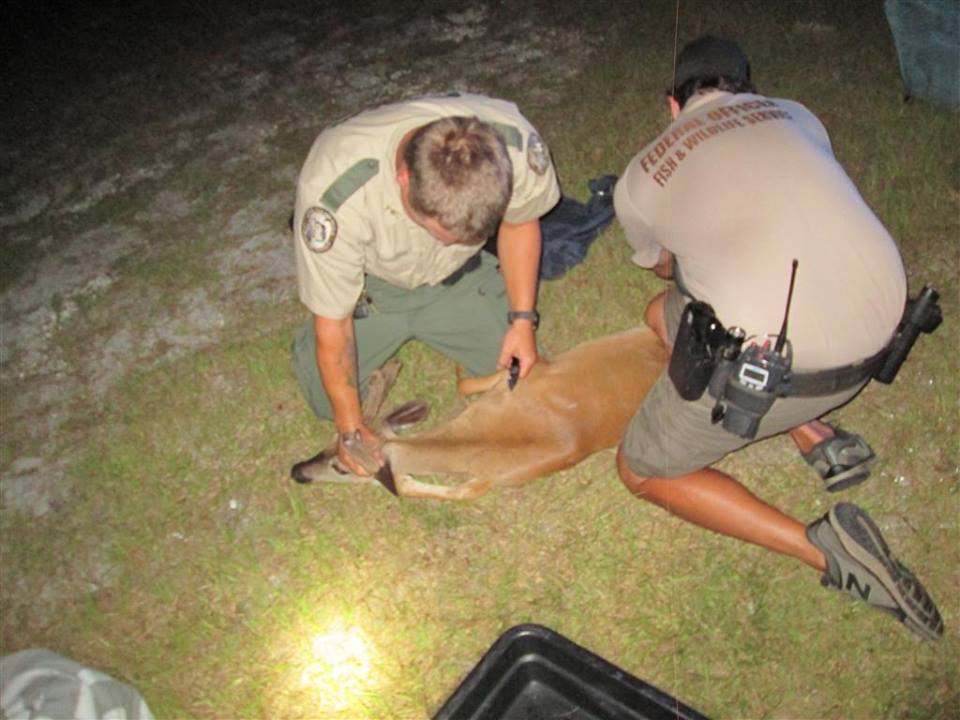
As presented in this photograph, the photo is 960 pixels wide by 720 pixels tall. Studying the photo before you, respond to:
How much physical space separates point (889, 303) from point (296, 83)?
528cm

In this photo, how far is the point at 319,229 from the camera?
271 centimetres

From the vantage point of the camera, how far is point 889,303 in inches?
93.0

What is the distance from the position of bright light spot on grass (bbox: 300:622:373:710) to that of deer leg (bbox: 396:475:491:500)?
24.4 inches

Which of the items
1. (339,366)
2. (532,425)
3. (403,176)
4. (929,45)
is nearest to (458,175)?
(403,176)

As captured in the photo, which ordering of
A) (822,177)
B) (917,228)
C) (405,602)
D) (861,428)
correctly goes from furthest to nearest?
(917,228) → (861,428) → (405,602) → (822,177)

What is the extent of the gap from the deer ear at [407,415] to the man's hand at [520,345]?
55 cm

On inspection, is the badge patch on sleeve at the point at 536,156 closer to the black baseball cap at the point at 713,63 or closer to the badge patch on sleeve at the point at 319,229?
the black baseball cap at the point at 713,63

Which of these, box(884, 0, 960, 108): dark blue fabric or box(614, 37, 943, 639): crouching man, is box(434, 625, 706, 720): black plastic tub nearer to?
box(614, 37, 943, 639): crouching man

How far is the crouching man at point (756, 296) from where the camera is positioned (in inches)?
89.8

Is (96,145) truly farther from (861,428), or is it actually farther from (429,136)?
(861,428)

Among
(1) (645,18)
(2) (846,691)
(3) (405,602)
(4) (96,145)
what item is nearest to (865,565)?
(2) (846,691)

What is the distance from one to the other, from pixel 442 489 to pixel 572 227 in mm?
1826

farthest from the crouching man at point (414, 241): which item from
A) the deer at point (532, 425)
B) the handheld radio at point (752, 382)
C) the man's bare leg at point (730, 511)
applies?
the handheld radio at point (752, 382)

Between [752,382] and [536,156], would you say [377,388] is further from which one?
[752,382]
